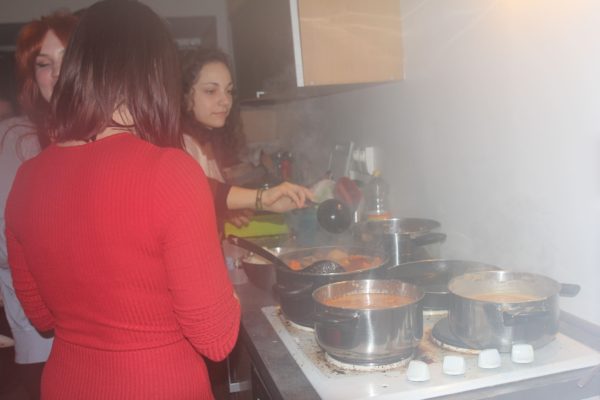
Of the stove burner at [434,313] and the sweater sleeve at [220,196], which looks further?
the sweater sleeve at [220,196]

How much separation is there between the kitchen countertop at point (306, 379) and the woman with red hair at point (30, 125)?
604 millimetres

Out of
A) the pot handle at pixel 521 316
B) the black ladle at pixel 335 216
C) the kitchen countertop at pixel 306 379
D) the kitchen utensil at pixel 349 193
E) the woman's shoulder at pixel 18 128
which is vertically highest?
the woman's shoulder at pixel 18 128

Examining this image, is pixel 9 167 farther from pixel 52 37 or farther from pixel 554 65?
pixel 554 65

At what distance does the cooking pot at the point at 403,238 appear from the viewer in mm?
1590

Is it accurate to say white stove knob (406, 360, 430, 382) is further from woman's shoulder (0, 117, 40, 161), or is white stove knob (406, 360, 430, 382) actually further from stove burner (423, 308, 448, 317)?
woman's shoulder (0, 117, 40, 161)

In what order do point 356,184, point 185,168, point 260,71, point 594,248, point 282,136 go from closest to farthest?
point 185,168 < point 594,248 < point 356,184 < point 260,71 < point 282,136

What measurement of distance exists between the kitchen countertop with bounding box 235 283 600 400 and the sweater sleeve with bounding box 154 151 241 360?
0.52 feet

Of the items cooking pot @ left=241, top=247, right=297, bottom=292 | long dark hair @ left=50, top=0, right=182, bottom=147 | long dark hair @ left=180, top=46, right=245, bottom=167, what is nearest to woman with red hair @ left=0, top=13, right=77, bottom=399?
long dark hair @ left=50, top=0, right=182, bottom=147

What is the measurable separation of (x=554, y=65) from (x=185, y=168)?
2.80 feet

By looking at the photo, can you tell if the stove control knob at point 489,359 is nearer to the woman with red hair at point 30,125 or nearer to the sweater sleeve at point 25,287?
the sweater sleeve at point 25,287

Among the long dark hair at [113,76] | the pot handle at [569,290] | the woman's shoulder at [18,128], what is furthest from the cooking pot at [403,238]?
the woman's shoulder at [18,128]

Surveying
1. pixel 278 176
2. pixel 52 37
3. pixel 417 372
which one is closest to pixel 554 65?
pixel 417 372

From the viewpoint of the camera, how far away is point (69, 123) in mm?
1008

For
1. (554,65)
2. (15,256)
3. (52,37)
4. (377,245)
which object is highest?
(52,37)
